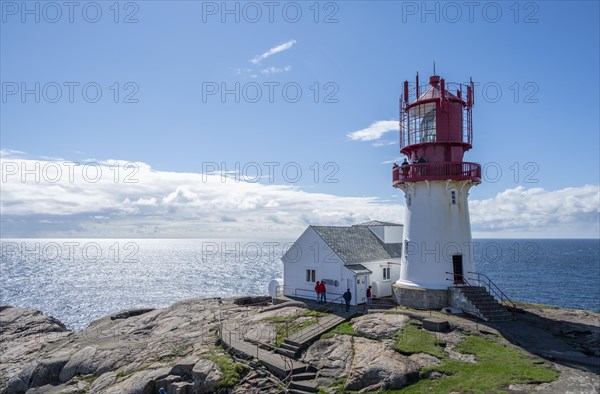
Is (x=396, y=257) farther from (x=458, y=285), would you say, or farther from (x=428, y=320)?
(x=428, y=320)

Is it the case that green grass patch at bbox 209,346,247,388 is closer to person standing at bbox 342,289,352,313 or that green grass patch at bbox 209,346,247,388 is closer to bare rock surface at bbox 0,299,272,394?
bare rock surface at bbox 0,299,272,394

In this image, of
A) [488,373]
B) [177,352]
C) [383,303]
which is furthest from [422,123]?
[177,352]

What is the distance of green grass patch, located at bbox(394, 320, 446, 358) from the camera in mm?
20188

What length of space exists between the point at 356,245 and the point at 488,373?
16.4 m

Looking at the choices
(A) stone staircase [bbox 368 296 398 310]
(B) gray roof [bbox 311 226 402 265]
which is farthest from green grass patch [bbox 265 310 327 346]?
(B) gray roof [bbox 311 226 402 265]

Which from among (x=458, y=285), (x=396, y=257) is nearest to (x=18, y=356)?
(x=396, y=257)

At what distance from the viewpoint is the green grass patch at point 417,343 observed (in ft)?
66.2

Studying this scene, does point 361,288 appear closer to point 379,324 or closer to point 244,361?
point 379,324

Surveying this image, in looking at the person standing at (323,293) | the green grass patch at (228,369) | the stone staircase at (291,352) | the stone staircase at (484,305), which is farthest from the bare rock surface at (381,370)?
the person standing at (323,293)

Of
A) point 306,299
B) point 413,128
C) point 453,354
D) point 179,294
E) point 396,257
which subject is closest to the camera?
point 453,354

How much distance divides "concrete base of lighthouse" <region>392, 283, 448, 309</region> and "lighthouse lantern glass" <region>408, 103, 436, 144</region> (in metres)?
9.77

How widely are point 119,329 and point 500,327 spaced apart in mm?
27047

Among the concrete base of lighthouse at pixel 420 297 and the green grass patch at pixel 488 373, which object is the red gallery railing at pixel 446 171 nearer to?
the concrete base of lighthouse at pixel 420 297

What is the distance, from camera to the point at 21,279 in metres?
103
